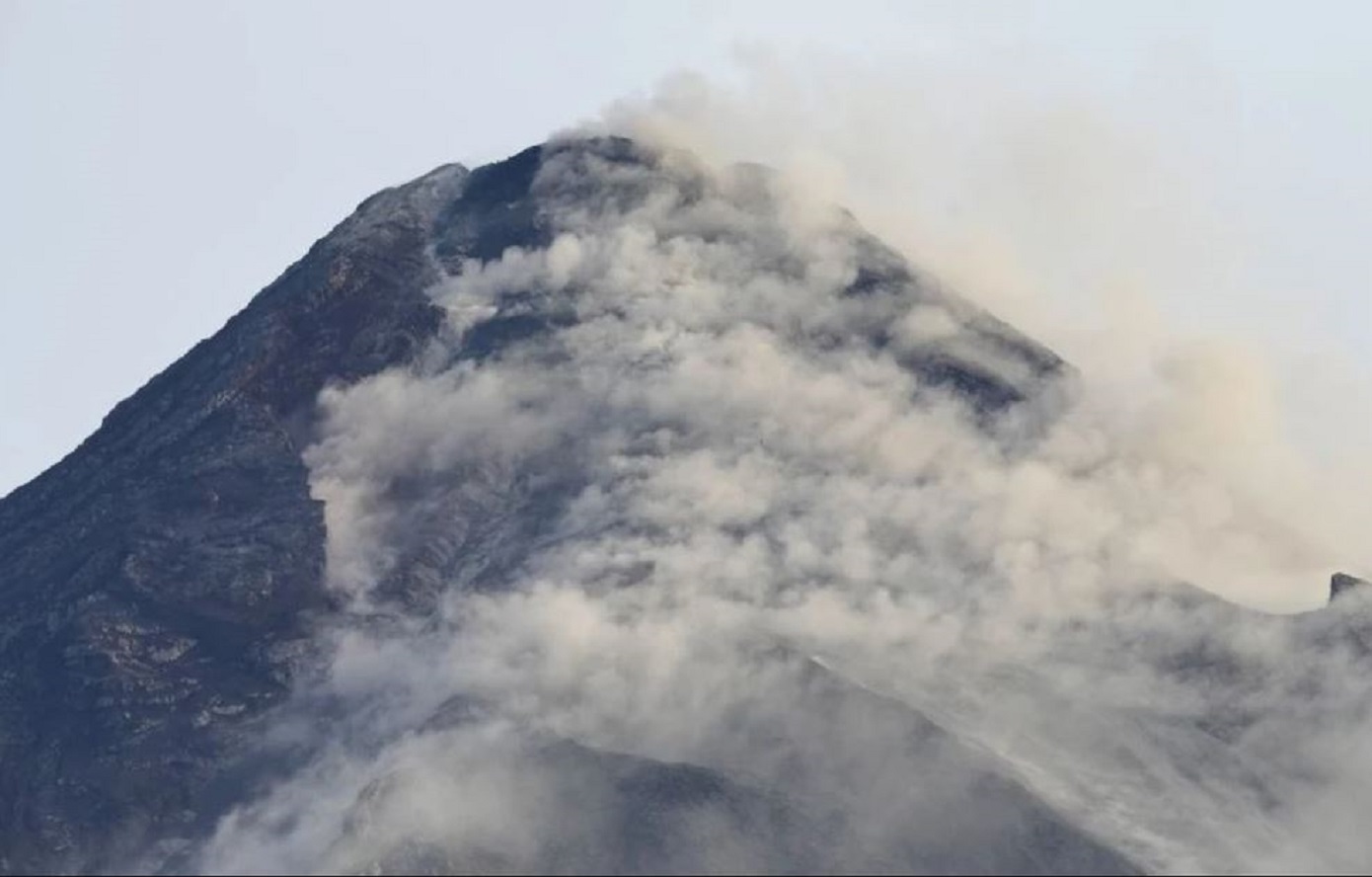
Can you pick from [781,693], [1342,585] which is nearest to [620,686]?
[781,693]

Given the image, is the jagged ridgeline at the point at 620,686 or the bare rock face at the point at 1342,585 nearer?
the jagged ridgeline at the point at 620,686

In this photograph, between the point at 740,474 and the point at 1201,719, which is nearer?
the point at 1201,719

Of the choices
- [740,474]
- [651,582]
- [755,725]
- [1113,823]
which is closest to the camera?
[1113,823]

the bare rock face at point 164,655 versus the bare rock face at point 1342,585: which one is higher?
the bare rock face at point 164,655

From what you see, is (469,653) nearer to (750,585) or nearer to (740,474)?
(750,585)

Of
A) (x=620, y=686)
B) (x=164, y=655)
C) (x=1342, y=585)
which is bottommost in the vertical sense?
(x=1342, y=585)

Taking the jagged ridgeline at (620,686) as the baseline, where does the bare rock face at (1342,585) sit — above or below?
below

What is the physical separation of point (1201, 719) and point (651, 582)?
4295 cm

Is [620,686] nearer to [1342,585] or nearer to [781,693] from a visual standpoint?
[781,693]

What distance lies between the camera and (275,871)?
148m

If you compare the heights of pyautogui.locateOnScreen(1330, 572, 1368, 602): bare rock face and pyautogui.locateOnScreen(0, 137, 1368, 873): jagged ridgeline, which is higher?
pyautogui.locateOnScreen(0, 137, 1368, 873): jagged ridgeline

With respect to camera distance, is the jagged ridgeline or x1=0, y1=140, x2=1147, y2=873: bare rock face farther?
x1=0, y1=140, x2=1147, y2=873: bare rock face

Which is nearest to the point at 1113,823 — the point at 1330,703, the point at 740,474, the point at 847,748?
the point at 847,748

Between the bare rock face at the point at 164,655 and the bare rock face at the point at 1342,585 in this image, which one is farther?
the bare rock face at the point at 1342,585
